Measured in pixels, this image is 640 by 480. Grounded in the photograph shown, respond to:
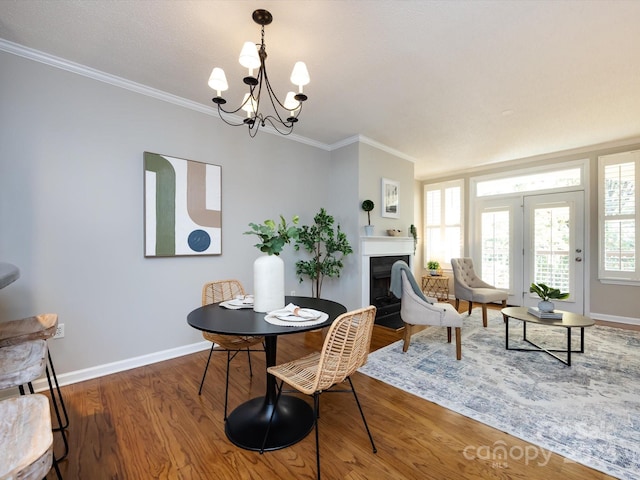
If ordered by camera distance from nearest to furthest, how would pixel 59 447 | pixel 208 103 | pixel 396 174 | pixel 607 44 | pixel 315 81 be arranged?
pixel 59 447 < pixel 607 44 < pixel 315 81 < pixel 208 103 < pixel 396 174

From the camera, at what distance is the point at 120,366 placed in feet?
8.32

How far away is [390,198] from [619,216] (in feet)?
10.4

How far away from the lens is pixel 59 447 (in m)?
1.60

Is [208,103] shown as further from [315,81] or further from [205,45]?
[315,81]

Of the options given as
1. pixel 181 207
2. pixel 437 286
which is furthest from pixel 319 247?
pixel 437 286

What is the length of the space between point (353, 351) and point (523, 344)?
2731 millimetres

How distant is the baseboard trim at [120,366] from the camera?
2291 mm

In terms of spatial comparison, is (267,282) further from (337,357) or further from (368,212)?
(368,212)

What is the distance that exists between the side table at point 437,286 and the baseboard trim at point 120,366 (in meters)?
4.31

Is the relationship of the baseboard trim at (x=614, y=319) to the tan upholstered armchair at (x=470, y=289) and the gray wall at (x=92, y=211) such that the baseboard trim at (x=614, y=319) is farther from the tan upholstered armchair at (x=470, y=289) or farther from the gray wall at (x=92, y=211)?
the gray wall at (x=92, y=211)

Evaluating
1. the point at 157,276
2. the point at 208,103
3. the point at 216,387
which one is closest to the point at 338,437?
the point at 216,387

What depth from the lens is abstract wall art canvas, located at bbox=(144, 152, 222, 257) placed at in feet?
8.77

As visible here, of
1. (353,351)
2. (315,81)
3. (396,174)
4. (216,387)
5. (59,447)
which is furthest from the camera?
(396,174)

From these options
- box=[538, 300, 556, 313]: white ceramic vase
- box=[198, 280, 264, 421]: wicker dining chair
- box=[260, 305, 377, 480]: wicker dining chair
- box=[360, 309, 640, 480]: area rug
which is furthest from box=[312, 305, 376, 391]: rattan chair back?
box=[538, 300, 556, 313]: white ceramic vase
